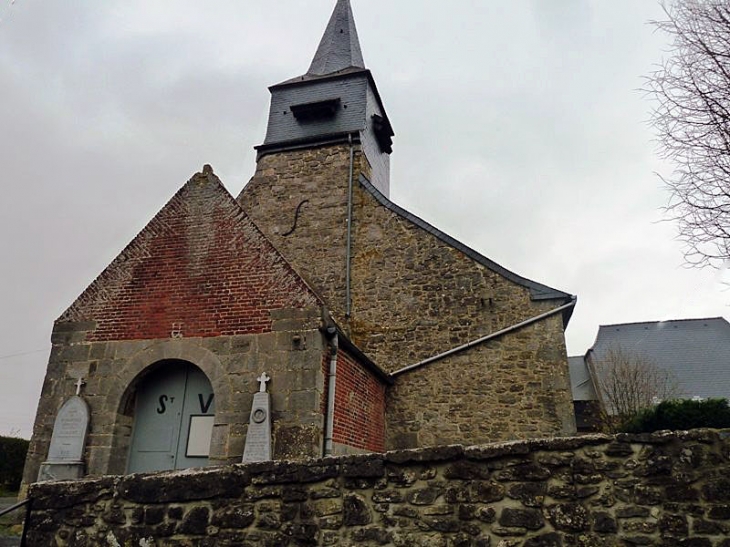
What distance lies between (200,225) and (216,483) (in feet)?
18.3

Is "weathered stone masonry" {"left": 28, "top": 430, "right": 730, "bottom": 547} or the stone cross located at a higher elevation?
the stone cross

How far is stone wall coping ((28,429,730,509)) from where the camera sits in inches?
126

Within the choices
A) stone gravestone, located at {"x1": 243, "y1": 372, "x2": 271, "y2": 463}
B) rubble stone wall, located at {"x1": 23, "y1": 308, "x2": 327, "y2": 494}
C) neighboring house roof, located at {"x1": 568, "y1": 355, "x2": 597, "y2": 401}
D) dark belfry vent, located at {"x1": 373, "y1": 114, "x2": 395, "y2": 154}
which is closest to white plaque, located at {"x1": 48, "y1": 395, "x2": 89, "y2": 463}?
rubble stone wall, located at {"x1": 23, "y1": 308, "x2": 327, "y2": 494}

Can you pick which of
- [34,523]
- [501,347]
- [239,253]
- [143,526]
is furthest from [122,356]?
[501,347]

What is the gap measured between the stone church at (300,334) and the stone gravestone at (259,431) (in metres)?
0.11

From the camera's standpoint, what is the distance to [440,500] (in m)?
3.38

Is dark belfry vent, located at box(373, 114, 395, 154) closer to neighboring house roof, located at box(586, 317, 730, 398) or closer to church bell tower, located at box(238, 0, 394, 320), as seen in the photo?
church bell tower, located at box(238, 0, 394, 320)

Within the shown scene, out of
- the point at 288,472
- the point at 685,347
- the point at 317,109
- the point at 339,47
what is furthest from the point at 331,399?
the point at 685,347

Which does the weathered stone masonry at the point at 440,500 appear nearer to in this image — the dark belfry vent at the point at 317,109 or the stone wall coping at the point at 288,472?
the stone wall coping at the point at 288,472

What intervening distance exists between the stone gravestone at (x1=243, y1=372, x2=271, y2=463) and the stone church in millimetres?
106

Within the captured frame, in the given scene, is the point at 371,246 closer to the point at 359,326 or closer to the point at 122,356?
the point at 359,326

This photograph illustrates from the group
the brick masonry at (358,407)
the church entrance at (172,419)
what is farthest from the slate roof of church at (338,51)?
the church entrance at (172,419)

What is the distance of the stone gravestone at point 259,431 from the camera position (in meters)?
6.86

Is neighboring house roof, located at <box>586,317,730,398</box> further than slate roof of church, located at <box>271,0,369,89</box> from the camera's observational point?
Yes
